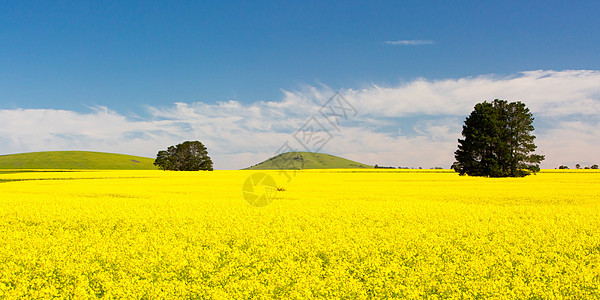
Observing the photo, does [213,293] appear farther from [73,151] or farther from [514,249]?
[73,151]

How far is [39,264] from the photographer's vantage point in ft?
27.5

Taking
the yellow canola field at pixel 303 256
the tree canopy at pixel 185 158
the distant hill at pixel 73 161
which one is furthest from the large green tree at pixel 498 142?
the distant hill at pixel 73 161

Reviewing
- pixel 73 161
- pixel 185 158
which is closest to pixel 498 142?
pixel 185 158

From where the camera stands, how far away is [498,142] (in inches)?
2120

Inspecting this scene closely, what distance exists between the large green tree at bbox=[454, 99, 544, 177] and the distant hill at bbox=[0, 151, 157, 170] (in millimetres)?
123937

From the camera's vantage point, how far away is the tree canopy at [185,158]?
109 meters

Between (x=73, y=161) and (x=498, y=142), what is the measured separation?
5952 inches

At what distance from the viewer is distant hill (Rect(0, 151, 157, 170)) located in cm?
13888

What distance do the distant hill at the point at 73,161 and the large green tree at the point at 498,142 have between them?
123937 millimetres

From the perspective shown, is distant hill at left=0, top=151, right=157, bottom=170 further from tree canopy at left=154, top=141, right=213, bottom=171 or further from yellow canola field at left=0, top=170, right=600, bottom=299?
yellow canola field at left=0, top=170, right=600, bottom=299

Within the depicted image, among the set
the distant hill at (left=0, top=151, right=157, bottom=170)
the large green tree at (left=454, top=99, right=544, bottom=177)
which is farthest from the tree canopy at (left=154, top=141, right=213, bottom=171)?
the large green tree at (left=454, top=99, right=544, bottom=177)

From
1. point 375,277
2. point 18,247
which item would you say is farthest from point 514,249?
point 18,247

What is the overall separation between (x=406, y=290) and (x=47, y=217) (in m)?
15.6

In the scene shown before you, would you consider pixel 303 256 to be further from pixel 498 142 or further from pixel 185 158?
pixel 185 158
